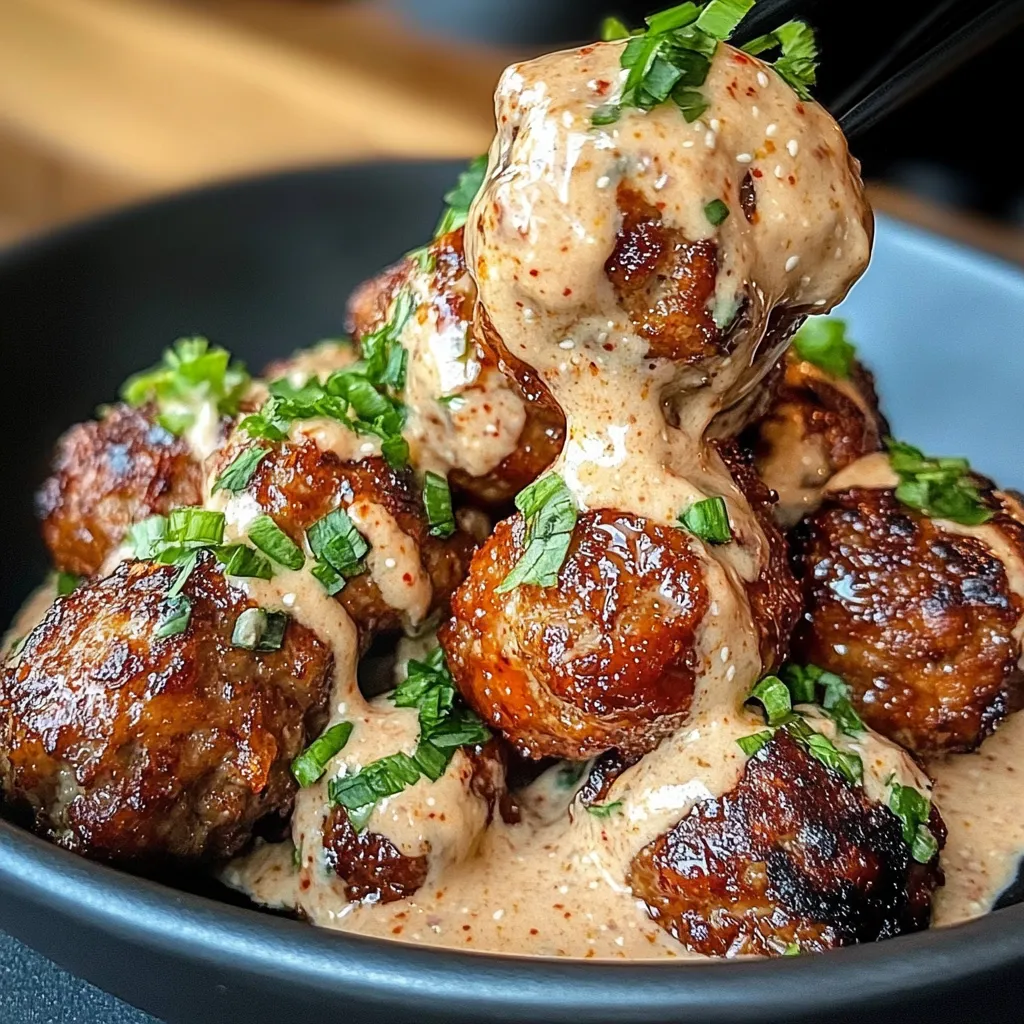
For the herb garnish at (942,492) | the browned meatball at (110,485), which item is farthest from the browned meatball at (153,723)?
the herb garnish at (942,492)

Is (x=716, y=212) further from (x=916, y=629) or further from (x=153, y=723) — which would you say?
(x=153, y=723)

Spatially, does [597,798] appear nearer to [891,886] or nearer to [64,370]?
[891,886]

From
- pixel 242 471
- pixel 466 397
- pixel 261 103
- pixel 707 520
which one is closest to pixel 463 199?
pixel 466 397

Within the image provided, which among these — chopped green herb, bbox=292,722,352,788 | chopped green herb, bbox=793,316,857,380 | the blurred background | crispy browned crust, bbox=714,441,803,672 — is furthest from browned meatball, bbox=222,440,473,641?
the blurred background

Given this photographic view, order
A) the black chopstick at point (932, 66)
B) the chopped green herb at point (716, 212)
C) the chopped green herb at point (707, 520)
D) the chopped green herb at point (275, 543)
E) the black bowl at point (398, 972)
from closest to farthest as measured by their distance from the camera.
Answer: the black bowl at point (398, 972), the chopped green herb at point (716, 212), the chopped green herb at point (707, 520), the chopped green herb at point (275, 543), the black chopstick at point (932, 66)

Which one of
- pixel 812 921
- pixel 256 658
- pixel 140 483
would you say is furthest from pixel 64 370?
pixel 812 921

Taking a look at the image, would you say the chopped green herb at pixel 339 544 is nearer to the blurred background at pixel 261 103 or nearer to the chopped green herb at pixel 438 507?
the chopped green herb at pixel 438 507

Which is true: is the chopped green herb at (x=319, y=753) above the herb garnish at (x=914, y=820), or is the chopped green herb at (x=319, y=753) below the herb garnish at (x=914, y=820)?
below
